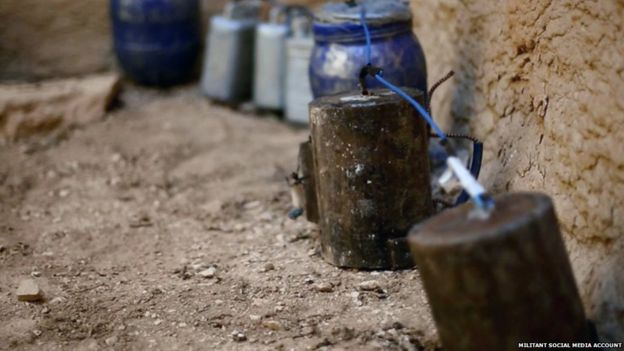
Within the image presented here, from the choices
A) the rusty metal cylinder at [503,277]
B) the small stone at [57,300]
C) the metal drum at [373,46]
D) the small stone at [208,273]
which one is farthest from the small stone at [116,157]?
the rusty metal cylinder at [503,277]

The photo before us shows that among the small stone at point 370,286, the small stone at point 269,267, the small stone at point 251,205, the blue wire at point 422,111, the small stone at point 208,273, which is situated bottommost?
the small stone at point 251,205

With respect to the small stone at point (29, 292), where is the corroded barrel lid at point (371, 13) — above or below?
above

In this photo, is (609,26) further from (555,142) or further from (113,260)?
(113,260)

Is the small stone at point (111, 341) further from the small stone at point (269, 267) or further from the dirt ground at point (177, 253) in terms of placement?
the small stone at point (269, 267)

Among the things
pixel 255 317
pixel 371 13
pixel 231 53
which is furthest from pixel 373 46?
pixel 231 53

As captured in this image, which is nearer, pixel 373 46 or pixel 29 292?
pixel 29 292

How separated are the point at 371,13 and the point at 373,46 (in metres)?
0.14

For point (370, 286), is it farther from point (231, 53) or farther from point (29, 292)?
point (231, 53)

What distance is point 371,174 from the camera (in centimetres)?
317

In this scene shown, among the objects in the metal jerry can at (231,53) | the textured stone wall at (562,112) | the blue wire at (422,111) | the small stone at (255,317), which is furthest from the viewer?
the metal jerry can at (231,53)

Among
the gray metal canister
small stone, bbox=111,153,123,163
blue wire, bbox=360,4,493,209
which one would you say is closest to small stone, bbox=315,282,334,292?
blue wire, bbox=360,4,493,209

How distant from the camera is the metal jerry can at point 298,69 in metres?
5.32

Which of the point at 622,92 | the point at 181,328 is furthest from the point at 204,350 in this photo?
the point at 622,92

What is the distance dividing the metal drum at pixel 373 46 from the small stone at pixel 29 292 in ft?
5.00
